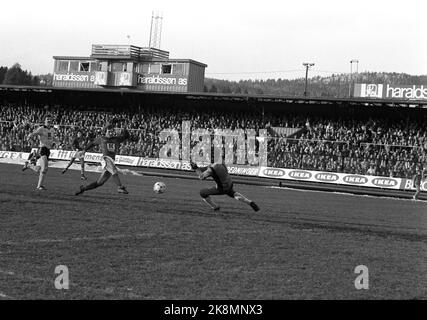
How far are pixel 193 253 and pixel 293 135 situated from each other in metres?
36.4

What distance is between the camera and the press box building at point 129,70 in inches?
2469

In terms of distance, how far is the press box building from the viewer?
62.7m

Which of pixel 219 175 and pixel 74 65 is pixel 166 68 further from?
pixel 219 175

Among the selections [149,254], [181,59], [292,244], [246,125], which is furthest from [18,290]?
[181,59]

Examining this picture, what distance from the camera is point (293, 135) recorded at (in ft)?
149

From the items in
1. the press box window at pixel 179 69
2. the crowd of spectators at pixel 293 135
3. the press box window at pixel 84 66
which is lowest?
the crowd of spectators at pixel 293 135

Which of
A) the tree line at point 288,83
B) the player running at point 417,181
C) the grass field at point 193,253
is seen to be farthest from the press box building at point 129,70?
the grass field at point 193,253

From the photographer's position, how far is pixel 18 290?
676 centimetres

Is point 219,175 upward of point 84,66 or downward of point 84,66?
downward

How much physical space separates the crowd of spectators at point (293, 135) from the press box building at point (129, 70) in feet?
37.4

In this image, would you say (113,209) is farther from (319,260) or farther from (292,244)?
(319,260)

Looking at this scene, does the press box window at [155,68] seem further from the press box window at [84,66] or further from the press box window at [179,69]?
the press box window at [84,66]

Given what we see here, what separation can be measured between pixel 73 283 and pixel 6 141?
140 ft

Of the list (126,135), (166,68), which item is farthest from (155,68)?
(126,135)
